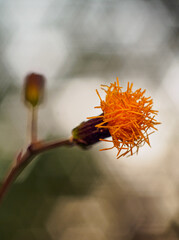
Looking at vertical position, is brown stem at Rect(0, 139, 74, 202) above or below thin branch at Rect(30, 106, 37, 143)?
below

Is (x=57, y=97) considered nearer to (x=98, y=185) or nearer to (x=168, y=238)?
(x=98, y=185)

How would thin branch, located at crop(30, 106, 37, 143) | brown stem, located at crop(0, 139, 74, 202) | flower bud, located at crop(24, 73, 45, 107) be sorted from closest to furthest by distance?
brown stem, located at crop(0, 139, 74, 202)
thin branch, located at crop(30, 106, 37, 143)
flower bud, located at crop(24, 73, 45, 107)

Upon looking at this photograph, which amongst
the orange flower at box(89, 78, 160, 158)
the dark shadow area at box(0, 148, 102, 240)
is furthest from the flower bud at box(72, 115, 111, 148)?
the dark shadow area at box(0, 148, 102, 240)

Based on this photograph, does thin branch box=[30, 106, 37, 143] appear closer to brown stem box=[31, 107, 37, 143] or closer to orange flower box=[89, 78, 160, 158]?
brown stem box=[31, 107, 37, 143]

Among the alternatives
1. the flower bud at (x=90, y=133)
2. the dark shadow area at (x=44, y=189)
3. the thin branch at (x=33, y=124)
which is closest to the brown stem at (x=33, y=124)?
the thin branch at (x=33, y=124)

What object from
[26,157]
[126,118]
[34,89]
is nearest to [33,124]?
[26,157]

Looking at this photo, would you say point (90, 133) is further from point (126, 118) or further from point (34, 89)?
point (34, 89)
